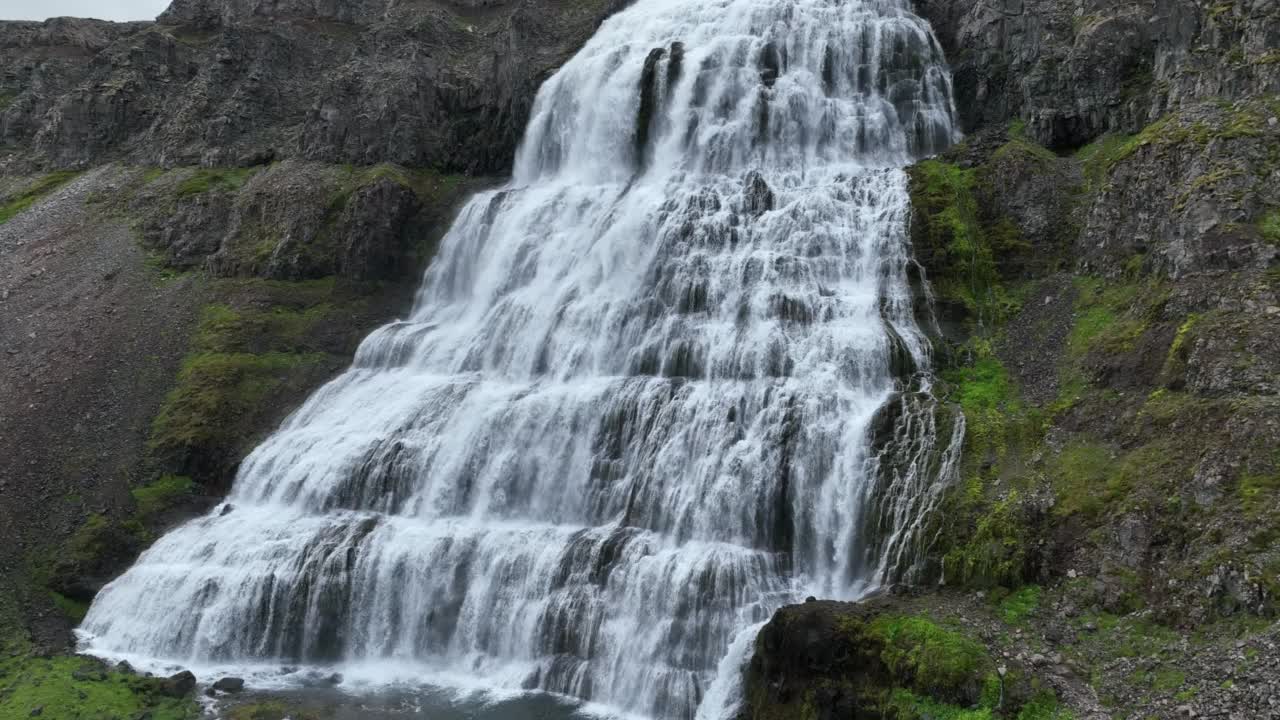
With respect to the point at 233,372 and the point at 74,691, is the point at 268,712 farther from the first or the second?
the point at 233,372

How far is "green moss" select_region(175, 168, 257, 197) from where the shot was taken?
160ft

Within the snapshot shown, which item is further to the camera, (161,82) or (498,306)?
(161,82)

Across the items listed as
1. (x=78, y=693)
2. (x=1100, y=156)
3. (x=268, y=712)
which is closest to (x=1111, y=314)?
(x=1100, y=156)

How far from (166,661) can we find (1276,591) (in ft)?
88.1

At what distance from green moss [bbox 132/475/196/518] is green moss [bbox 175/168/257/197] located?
19.4 m

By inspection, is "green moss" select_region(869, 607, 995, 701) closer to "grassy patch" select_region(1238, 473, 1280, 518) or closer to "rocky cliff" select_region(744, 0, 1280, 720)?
"rocky cliff" select_region(744, 0, 1280, 720)

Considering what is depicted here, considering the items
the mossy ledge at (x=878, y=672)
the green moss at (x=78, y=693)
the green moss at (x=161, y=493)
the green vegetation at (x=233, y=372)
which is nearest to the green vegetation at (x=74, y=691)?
the green moss at (x=78, y=693)

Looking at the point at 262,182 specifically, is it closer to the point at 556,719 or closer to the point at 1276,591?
the point at 556,719

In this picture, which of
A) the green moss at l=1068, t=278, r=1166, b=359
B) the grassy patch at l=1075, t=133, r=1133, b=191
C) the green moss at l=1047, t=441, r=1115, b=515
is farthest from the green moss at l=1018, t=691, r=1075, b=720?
the grassy patch at l=1075, t=133, r=1133, b=191

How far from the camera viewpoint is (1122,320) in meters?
24.1

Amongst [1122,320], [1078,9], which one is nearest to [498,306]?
[1122,320]

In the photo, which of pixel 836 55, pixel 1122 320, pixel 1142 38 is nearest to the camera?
pixel 1122 320

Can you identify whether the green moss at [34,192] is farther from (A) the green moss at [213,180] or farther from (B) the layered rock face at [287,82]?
(A) the green moss at [213,180]

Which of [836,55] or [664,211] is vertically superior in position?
[836,55]
